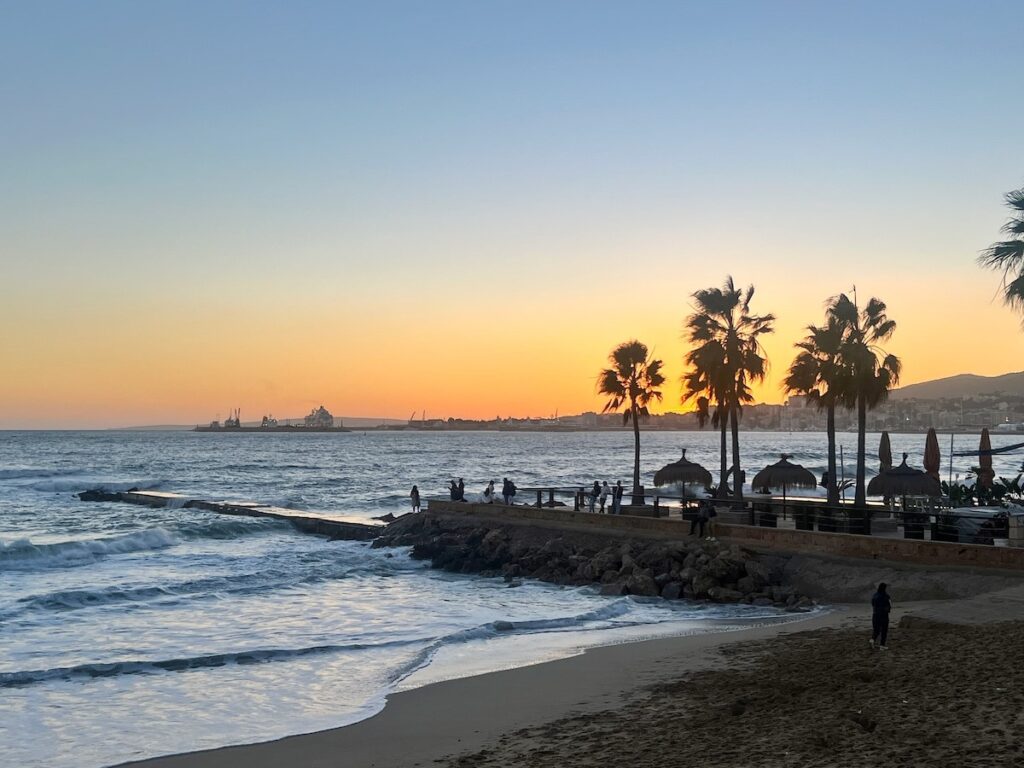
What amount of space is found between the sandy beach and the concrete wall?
12.8ft

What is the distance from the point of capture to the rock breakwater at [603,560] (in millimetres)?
25562

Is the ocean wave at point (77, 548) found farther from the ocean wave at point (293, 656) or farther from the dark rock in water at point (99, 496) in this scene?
the dark rock in water at point (99, 496)

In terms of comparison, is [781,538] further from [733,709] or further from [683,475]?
[733,709]

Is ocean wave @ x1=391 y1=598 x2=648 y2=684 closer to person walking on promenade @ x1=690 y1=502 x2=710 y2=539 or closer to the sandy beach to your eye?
the sandy beach

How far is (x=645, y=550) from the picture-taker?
2948cm

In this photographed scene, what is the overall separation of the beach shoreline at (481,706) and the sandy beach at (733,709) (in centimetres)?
4

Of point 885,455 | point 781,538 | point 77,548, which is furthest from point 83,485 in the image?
point 781,538

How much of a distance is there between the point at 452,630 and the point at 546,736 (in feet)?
34.6

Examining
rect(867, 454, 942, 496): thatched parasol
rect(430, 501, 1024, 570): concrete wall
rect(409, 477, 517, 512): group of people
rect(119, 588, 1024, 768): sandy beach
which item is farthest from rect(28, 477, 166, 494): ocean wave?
rect(119, 588, 1024, 768): sandy beach

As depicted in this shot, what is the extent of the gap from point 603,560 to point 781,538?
5737mm

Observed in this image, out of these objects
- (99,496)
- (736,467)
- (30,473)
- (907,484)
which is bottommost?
(30,473)

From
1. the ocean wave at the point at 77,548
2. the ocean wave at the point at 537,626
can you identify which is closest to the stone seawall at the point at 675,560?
the ocean wave at the point at 537,626

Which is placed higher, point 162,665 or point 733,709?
point 733,709

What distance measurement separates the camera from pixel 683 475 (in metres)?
37.9
